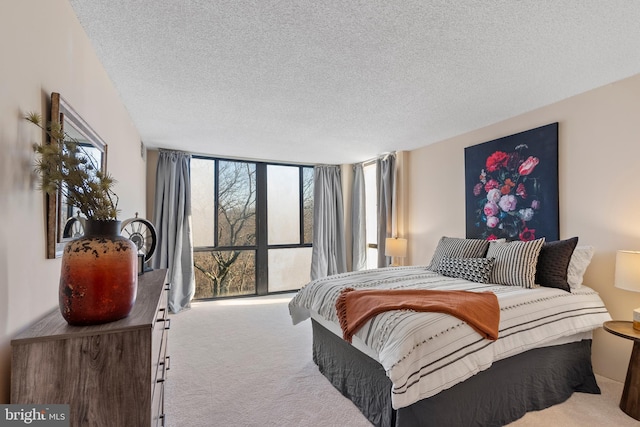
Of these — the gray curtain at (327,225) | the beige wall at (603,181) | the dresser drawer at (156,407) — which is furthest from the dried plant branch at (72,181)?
the gray curtain at (327,225)

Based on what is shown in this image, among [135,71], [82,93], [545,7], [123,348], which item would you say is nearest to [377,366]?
[123,348]

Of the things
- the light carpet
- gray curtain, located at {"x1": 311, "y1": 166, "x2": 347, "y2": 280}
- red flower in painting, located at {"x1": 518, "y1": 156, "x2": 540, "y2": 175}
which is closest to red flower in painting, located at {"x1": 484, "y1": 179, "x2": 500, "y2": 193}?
red flower in painting, located at {"x1": 518, "y1": 156, "x2": 540, "y2": 175}

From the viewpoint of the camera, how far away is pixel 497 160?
341 cm

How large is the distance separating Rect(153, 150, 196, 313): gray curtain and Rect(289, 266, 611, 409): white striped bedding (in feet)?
8.87

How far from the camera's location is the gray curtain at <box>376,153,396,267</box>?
481 cm

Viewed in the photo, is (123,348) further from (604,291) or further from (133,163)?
(604,291)

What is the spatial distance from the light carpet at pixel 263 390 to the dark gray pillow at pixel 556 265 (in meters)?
0.84

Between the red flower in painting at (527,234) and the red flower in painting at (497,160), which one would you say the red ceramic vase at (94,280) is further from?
the red flower in painting at (497,160)

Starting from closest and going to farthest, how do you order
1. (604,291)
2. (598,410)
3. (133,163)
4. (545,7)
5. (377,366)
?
(545,7), (377,366), (598,410), (604,291), (133,163)

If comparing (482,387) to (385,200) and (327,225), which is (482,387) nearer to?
(385,200)

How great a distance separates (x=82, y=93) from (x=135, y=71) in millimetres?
675

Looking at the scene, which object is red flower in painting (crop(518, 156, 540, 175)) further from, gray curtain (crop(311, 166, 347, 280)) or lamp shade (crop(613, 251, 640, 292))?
gray curtain (crop(311, 166, 347, 280))

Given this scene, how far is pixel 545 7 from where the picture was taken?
1607 mm

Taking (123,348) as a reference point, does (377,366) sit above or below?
below
